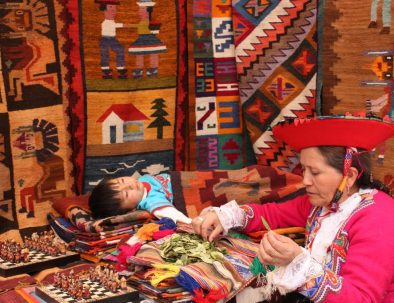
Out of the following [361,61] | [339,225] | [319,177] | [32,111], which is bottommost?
[339,225]

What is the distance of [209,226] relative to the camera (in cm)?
276

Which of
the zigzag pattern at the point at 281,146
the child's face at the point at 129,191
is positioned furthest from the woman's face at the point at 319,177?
the zigzag pattern at the point at 281,146

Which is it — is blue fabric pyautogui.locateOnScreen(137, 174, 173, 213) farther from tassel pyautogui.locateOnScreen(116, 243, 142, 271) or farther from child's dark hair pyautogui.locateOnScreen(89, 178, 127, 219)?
tassel pyautogui.locateOnScreen(116, 243, 142, 271)

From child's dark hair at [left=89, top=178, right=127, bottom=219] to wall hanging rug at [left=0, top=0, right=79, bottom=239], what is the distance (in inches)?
13.5

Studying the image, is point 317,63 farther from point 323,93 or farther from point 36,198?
point 36,198

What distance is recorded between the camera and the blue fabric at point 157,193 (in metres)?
3.34

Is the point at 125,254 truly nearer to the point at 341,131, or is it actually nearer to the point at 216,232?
the point at 216,232

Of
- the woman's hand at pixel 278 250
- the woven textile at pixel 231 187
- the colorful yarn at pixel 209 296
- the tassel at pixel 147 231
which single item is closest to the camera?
the woman's hand at pixel 278 250

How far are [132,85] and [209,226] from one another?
1.26m

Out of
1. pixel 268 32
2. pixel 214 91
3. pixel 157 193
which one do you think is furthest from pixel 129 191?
pixel 268 32

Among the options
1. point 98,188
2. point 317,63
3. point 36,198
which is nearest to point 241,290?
point 98,188

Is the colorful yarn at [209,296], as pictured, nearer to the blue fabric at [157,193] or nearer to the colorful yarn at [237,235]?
the colorful yarn at [237,235]

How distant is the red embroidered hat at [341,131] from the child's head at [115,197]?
3.99 feet

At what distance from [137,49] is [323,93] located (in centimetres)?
108
